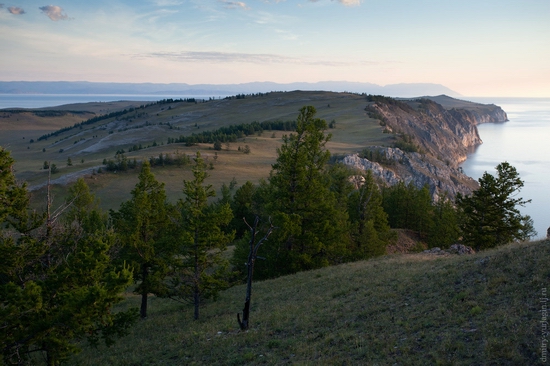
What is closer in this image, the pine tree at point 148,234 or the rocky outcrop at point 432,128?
the pine tree at point 148,234

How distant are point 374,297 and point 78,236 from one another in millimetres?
11644

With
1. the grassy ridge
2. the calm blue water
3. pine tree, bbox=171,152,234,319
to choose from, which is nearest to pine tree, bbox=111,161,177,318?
pine tree, bbox=171,152,234,319

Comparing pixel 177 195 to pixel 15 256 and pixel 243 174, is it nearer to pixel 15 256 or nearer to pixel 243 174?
pixel 243 174

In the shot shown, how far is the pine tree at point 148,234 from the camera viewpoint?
19.8 metres

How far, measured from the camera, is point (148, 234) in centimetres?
2048

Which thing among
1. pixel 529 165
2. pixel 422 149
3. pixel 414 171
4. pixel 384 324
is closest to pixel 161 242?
pixel 384 324

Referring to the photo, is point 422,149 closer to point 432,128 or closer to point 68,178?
point 432,128

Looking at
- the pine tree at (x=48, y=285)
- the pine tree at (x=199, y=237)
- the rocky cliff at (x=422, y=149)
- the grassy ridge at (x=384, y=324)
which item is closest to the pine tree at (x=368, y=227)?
the grassy ridge at (x=384, y=324)

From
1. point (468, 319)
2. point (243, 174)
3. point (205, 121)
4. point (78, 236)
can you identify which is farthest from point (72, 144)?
point (468, 319)

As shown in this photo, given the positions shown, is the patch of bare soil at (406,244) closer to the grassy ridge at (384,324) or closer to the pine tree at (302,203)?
the pine tree at (302,203)

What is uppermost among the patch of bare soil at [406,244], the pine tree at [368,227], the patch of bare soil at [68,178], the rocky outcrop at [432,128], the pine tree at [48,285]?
the rocky outcrop at [432,128]

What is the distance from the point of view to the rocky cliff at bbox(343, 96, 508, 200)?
269 feet

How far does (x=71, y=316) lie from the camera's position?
11594 millimetres

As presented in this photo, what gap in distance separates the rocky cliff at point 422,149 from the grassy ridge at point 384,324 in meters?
39.1
